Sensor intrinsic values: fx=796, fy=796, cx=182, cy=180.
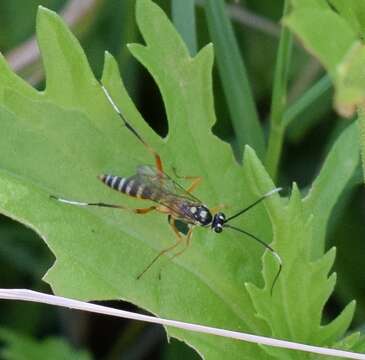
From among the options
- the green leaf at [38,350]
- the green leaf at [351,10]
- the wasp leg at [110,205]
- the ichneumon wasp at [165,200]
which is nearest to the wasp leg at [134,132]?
the ichneumon wasp at [165,200]

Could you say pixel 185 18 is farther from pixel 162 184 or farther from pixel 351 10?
pixel 351 10

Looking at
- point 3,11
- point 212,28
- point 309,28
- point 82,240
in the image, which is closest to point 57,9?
point 3,11

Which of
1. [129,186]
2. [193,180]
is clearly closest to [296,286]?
[193,180]

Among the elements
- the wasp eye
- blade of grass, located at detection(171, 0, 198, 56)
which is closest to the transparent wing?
the wasp eye

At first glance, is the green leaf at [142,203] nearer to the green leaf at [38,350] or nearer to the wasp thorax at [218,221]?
the wasp thorax at [218,221]

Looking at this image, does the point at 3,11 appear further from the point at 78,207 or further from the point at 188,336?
the point at 188,336

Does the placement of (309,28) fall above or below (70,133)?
above

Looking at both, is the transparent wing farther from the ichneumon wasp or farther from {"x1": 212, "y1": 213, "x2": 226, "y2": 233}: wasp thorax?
{"x1": 212, "y1": 213, "x2": 226, "y2": 233}: wasp thorax
